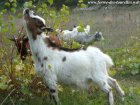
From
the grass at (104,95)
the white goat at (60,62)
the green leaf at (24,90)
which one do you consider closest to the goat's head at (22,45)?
the white goat at (60,62)

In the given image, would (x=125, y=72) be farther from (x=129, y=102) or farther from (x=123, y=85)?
Answer: (x=129, y=102)

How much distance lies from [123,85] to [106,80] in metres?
1.99

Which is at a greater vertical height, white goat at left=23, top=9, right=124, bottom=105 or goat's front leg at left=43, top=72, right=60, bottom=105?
white goat at left=23, top=9, right=124, bottom=105

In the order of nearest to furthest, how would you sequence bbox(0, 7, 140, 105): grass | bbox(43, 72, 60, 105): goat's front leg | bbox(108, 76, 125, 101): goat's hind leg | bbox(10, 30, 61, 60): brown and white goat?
1. bbox(43, 72, 60, 105): goat's front leg
2. bbox(0, 7, 140, 105): grass
3. bbox(108, 76, 125, 101): goat's hind leg
4. bbox(10, 30, 61, 60): brown and white goat

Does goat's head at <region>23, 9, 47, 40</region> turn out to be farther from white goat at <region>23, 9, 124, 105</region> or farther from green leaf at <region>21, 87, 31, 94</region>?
green leaf at <region>21, 87, 31, 94</region>

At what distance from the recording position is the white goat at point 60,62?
7617mm

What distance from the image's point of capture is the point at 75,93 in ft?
27.7

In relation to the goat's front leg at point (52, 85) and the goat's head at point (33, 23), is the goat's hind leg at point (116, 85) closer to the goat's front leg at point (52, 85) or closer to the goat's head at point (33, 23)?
the goat's front leg at point (52, 85)

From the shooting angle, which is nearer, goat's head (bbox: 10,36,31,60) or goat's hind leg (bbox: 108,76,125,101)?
goat's hind leg (bbox: 108,76,125,101)

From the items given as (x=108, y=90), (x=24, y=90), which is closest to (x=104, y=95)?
(x=108, y=90)

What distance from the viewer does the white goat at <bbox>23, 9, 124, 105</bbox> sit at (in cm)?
762

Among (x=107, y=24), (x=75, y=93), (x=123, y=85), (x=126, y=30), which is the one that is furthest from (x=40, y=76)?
(x=107, y=24)

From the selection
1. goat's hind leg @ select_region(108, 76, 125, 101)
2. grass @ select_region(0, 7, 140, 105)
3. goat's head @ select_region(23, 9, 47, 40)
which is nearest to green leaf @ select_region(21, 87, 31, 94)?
grass @ select_region(0, 7, 140, 105)

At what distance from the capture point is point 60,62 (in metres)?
7.68
